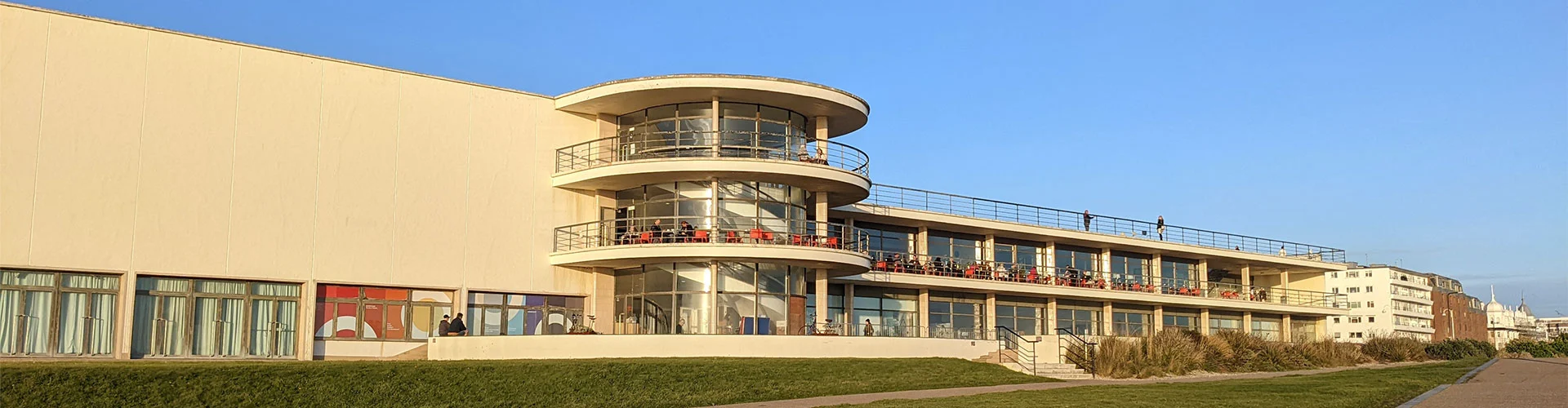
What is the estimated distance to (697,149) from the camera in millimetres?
33531

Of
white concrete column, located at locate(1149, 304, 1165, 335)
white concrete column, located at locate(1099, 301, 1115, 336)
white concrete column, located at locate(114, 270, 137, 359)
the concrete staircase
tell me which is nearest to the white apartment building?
white concrete column, located at locate(1149, 304, 1165, 335)

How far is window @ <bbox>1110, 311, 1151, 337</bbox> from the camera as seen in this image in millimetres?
53281

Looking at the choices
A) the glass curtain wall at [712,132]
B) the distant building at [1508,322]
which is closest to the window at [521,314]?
the glass curtain wall at [712,132]

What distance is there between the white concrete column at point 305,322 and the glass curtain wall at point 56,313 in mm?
3997

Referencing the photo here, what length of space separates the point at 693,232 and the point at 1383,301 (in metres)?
84.0

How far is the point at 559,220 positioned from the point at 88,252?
1146 centimetres

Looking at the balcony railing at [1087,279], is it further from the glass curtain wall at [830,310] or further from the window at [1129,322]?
the glass curtain wall at [830,310]

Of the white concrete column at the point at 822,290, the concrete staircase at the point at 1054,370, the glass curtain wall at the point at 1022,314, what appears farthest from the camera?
the glass curtain wall at the point at 1022,314

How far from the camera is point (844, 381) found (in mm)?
28094

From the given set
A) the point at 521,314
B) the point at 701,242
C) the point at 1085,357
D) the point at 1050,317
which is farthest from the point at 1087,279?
the point at 521,314

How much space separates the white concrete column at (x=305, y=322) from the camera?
30.9 meters

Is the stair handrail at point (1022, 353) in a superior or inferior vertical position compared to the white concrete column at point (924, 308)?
inferior

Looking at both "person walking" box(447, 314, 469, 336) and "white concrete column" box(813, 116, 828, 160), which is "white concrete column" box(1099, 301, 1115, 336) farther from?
"person walking" box(447, 314, 469, 336)

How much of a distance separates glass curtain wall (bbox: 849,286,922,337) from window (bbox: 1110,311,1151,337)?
461 inches
